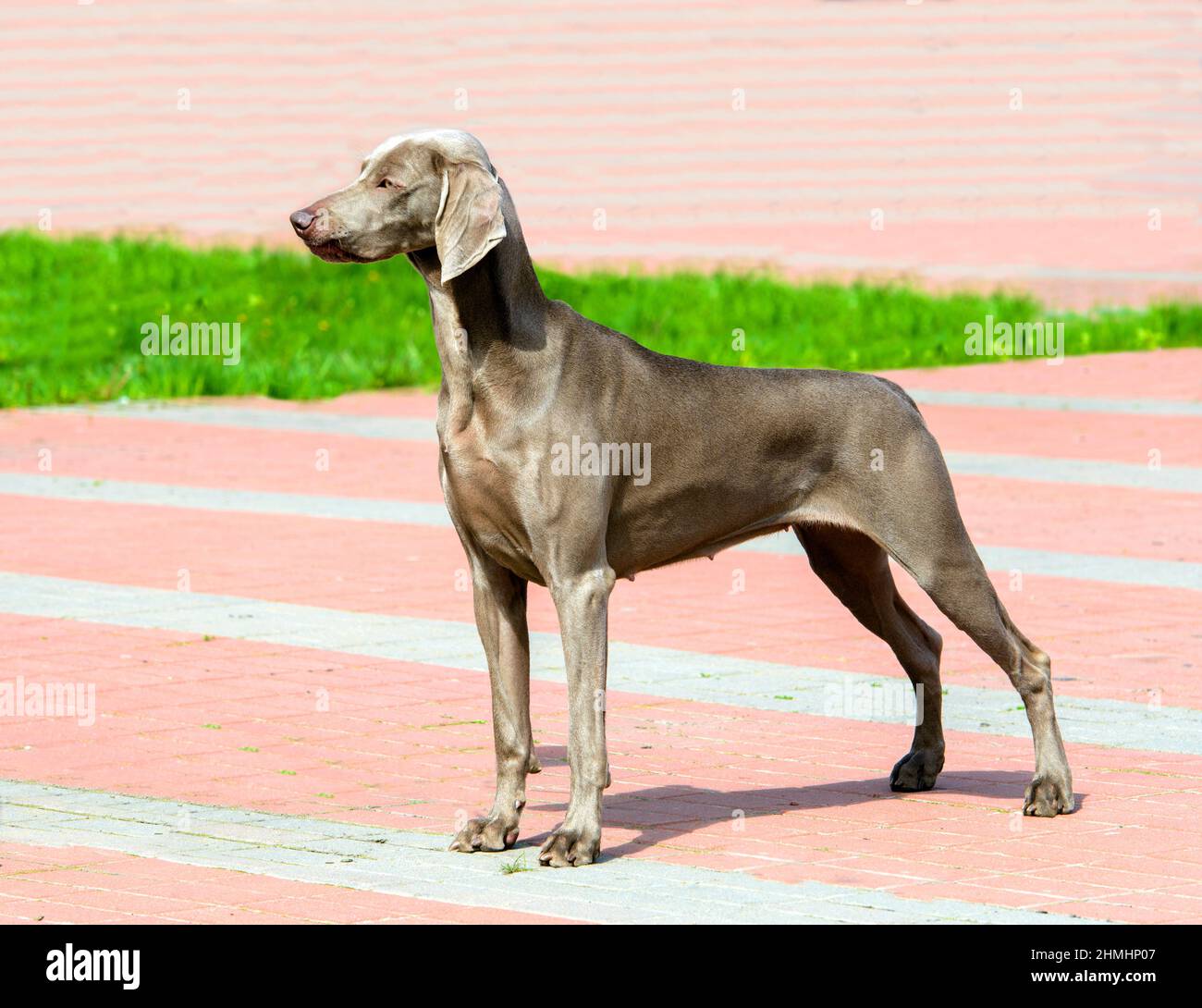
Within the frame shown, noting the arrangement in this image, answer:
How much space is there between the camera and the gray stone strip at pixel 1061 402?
58.3ft

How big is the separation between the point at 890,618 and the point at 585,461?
1.58 meters

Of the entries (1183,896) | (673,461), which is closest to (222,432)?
(673,461)

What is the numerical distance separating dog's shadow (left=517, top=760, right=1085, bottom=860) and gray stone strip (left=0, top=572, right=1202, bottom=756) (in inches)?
26.0

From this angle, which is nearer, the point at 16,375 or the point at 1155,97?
the point at 16,375

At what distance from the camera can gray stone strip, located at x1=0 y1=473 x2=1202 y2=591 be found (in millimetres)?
11109

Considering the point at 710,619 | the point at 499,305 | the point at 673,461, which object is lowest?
the point at 710,619

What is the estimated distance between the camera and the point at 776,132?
30.0 meters

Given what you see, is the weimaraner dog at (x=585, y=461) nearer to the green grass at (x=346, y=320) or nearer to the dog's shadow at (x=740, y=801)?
the dog's shadow at (x=740, y=801)

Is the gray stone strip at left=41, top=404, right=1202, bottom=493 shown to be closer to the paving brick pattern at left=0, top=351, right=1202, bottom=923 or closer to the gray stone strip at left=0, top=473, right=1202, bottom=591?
the paving brick pattern at left=0, top=351, right=1202, bottom=923

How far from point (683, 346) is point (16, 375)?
619 cm

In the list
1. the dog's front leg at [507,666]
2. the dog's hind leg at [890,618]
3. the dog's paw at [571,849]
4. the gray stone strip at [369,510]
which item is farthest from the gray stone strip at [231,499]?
the dog's paw at [571,849]

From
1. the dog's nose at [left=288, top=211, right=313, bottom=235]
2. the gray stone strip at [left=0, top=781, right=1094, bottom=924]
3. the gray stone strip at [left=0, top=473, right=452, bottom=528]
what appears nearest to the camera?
the gray stone strip at [left=0, top=781, right=1094, bottom=924]

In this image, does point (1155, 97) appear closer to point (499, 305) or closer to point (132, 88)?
point (132, 88)

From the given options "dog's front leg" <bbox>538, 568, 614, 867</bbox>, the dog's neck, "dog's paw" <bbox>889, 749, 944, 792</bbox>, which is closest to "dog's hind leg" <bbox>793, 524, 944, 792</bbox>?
"dog's paw" <bbox>889, 749, 944, 792</bbox>
